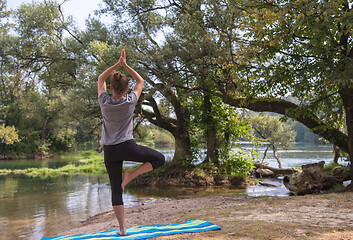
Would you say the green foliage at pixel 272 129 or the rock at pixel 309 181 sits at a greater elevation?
the green foliage at pixel 272 129

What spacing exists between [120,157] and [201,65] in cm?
928

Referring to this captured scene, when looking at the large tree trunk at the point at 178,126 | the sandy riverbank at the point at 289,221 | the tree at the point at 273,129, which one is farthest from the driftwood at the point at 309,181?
the tree at the point at 273,129

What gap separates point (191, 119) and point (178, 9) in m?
6.23

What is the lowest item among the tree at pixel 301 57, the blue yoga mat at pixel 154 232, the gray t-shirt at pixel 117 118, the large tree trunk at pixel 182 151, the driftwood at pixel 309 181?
the driftwood at pixel 309 181

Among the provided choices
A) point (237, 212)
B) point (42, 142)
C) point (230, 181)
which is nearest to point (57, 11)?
point (230, 181)

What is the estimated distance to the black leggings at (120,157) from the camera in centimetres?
418

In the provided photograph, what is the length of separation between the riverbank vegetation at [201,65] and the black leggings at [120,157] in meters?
5.15

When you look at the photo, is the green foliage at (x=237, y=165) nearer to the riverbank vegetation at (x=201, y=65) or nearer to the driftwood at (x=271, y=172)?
the riverbank vegetation at (x=201, y=65)

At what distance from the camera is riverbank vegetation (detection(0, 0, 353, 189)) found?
9484 mm

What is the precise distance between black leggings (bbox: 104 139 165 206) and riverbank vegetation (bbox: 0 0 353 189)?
5.15 m

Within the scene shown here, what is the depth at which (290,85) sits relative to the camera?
10562mm

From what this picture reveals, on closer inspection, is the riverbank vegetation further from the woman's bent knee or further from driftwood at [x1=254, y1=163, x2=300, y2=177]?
the woman's bent knee

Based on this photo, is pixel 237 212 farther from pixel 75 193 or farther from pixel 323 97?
pixel 75 193

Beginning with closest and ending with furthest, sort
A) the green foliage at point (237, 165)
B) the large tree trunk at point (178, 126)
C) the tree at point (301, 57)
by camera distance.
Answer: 1. the tree at point (301, 57)
2. the green foliage at point (237, 165)
3. the large tree trunk at point (178, 126)
